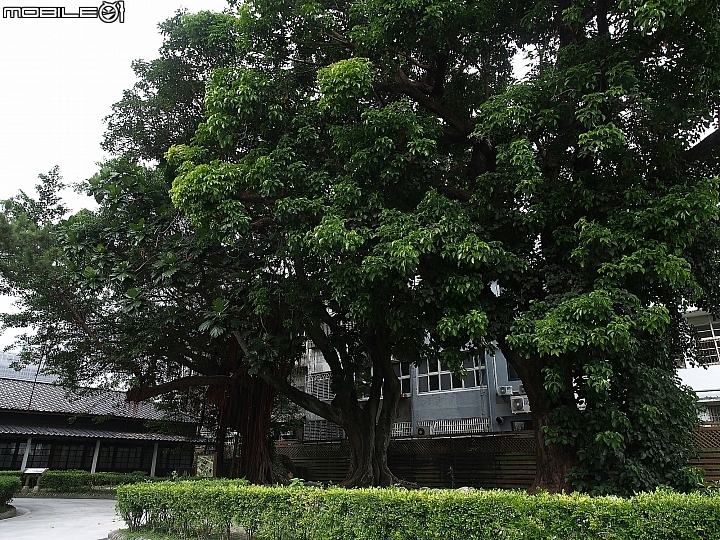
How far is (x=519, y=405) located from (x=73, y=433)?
16.7 metres

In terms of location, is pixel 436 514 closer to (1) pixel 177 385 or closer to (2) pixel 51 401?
(1) pixel 177 385

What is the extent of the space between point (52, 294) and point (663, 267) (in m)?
11.2

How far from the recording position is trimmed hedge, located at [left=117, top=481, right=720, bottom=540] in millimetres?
4312

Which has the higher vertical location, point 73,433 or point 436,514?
point 73,433

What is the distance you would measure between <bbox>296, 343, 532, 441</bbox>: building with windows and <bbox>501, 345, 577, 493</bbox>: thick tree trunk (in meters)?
6.21

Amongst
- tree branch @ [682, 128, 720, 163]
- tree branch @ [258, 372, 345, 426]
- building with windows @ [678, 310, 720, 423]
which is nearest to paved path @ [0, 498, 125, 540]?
tree branch @ [258, 372, 345, 426]

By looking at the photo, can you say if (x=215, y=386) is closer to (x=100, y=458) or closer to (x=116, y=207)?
(x=116, y=207)

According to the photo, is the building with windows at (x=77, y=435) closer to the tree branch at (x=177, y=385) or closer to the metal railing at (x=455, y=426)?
the tree branch at (x=177, y=385)

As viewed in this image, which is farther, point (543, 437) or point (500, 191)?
point (543, 437)

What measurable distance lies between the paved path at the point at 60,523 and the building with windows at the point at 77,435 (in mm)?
4540

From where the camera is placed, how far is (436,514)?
4.97 metres

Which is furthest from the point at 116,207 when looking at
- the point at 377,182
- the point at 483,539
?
the point at 483,539

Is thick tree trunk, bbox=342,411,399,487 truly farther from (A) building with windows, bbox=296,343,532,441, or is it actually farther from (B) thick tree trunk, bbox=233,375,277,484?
(A) building with windows, bbox=296,343,532,441

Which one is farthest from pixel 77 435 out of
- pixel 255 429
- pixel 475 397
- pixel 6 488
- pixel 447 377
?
pixel 475 397
